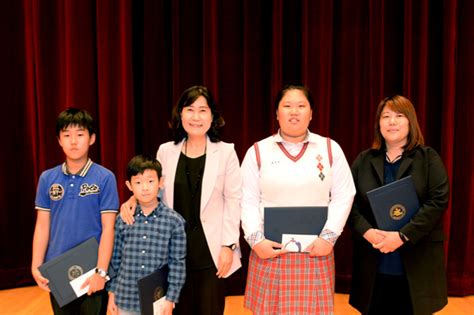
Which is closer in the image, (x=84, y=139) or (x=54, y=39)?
(x=84, y=139)

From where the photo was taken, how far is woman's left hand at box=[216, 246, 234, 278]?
223 cm

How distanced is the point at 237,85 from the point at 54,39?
1.63 metres

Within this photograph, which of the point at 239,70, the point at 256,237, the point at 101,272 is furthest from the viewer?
the point at 239,70

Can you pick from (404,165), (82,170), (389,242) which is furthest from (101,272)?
(404,165)

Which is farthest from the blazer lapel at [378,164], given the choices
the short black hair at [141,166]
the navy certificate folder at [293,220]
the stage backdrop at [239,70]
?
the stage backdrop at [239,70]

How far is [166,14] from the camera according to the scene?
3.68 metres

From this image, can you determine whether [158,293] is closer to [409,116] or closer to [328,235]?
[328,235]

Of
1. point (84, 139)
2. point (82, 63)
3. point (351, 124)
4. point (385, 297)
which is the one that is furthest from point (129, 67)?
point (385, 297)

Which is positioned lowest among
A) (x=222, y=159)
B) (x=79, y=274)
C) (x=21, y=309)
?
(x=21, y=309)

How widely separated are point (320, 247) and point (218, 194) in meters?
0.58

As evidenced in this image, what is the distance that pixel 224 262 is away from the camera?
2229 mm

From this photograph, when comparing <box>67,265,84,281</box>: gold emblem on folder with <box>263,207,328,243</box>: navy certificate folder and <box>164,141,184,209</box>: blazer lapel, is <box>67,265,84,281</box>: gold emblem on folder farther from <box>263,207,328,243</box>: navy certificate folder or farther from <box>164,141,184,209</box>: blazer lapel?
<box>263,207,328,243</box>: navy certificate folder

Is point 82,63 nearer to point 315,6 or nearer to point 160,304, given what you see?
point 315,6

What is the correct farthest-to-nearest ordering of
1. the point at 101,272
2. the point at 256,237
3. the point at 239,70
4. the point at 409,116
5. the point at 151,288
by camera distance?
the point at 239,70
the point at 409,116
the point at 256,237
the point at 101,272
the point at 151,288
